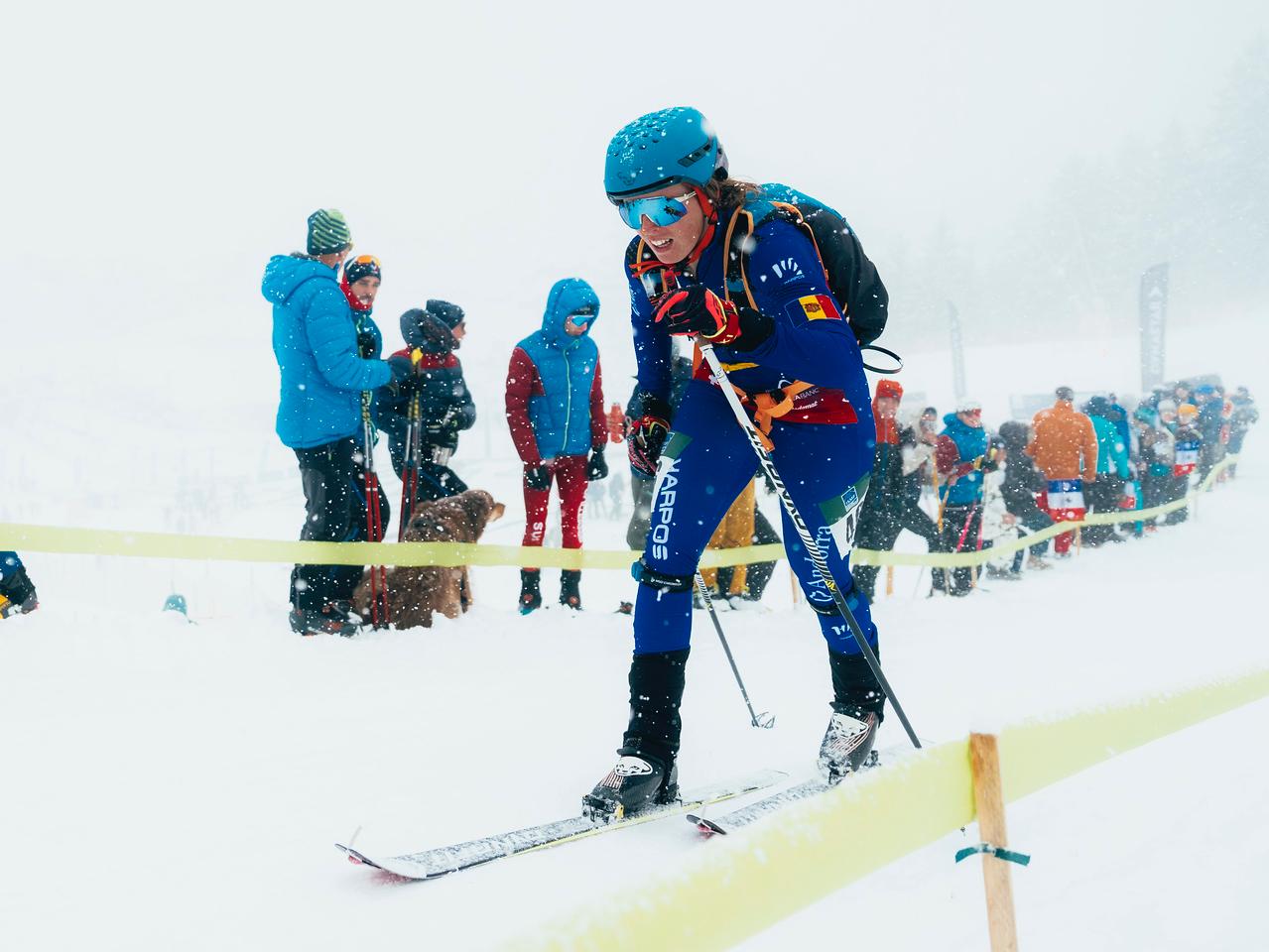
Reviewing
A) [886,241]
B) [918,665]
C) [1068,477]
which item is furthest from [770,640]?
[886,241]

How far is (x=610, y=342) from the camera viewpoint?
4975 centimetres

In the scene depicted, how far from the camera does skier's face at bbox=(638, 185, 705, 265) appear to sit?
2799mm

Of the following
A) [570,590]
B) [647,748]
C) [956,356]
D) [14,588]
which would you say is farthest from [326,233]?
[956,356]

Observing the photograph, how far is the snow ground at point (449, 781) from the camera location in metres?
2.20

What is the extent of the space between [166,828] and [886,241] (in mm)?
72938

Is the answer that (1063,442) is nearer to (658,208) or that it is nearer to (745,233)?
(745,233)

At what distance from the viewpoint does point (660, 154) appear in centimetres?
272

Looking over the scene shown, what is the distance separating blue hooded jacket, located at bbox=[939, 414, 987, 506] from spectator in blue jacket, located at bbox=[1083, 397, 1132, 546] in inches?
182

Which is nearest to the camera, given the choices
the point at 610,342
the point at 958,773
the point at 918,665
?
the point at 958,773

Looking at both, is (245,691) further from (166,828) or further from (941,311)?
(941,311)

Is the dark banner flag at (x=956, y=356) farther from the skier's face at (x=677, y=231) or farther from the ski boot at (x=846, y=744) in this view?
the skier's face at (x=677, y=231)

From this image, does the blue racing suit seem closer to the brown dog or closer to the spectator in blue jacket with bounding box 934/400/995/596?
the brown dog

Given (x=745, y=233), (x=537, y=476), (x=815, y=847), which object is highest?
(x=745, y=233)

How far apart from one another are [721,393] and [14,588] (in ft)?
14.6
